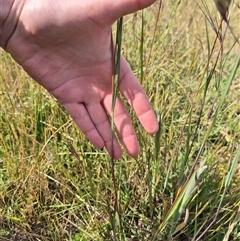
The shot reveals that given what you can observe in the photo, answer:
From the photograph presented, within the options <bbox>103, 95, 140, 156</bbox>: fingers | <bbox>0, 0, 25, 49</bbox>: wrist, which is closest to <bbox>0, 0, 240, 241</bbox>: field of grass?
<bbox>103, 95, 140, 156</bbox>: fingers

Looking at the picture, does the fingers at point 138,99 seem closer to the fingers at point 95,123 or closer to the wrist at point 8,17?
the fingers at point 95,123

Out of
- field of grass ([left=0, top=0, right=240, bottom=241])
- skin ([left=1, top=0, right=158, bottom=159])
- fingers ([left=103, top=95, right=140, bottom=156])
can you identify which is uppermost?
skin ([left=1, top=0, right=158, bottom=159])

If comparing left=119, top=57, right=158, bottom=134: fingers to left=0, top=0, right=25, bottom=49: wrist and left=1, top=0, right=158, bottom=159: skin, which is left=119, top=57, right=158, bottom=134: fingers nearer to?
left=1, top=0, right=158, bottom=159: skin

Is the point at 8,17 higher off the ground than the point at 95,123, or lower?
higher

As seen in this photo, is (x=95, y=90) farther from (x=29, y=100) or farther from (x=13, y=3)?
(x=29, y=100)

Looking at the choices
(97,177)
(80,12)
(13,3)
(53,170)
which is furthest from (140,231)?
(13,3)

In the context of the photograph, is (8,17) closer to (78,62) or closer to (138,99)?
(78,62)

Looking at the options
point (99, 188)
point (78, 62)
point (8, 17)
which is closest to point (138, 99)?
point (78, 62)
